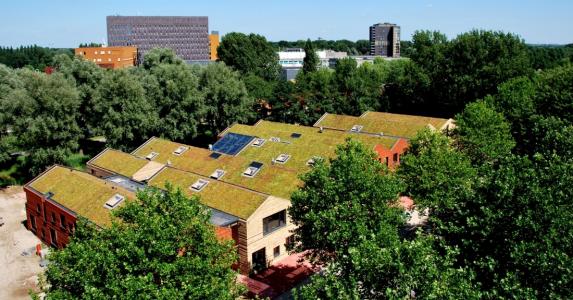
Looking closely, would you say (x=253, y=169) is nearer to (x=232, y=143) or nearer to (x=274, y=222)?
(x=274, y=222)

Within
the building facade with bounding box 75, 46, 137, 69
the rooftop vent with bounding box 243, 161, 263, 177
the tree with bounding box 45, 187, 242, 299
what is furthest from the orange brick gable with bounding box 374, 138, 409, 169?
the building facade with bounding box 75, 46, 137, 69

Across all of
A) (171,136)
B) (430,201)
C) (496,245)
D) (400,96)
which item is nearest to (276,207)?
(430,201)

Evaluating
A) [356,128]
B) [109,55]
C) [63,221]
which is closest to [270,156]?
[356,128]

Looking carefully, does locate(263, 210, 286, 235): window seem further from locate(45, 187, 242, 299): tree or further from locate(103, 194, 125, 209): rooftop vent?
locate(45, 187, 242, 299): tree

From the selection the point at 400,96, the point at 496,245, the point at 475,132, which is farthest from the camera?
the point at 400,96

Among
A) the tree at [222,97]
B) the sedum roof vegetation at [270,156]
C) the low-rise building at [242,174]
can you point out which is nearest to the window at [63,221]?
the low-rise building at [242,174]

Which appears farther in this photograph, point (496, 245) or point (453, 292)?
point (496, 245)

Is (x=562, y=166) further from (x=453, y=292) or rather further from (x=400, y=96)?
(x=400, y=96)
